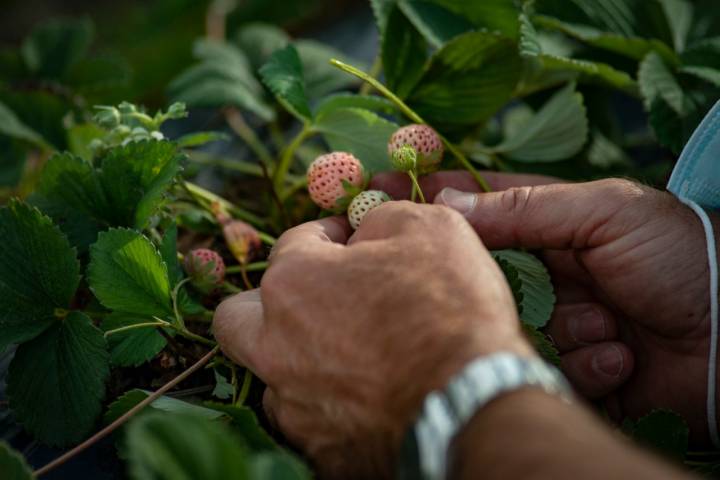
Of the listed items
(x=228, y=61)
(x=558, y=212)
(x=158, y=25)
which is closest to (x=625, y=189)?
(x=558, y=212)

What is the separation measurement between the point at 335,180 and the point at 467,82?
243 millimetres

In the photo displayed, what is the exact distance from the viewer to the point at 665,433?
650 millimetres

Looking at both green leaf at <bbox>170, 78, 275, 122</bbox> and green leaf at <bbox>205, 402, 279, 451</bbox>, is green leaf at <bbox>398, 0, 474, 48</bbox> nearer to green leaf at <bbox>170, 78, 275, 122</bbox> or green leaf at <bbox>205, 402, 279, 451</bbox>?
green leaf at <bbox>170, 78, 275, 122</bbox>

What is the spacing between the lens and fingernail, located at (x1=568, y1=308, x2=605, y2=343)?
0.77m

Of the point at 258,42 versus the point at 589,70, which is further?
the point at 258,42

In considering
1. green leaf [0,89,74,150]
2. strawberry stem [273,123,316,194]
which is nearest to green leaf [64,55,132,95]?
green leaf [0,89,74,150]

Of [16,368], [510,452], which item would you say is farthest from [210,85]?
[510,452]

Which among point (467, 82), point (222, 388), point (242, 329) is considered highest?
point (467, 82)

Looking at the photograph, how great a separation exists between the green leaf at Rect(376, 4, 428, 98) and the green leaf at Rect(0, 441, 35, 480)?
1.87ft

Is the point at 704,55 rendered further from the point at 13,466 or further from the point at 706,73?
the point at 13,466

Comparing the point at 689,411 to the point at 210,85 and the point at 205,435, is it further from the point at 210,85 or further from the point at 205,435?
the point at 210,85

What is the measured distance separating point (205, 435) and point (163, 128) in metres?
0.92

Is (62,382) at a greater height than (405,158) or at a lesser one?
lesser

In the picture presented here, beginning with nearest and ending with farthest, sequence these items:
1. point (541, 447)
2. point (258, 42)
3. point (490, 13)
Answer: point (541, 447) → point (490, 13) → point (258, 42)
